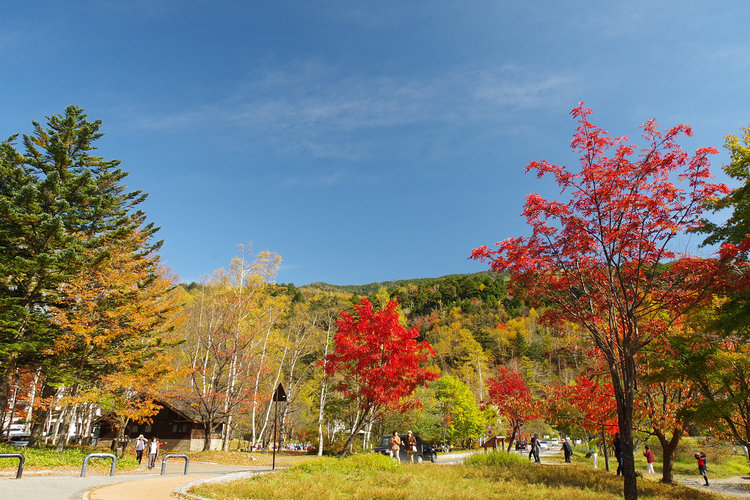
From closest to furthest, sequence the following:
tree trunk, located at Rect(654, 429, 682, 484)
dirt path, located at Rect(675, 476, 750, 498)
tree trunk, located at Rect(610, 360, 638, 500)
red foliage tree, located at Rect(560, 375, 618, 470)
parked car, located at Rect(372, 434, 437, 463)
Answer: tree trunk, located at Rect(610, 360, 638, 500) → red foliage tree, located at Rect(560, 375, 618, 470) → tree trunk, located at Rect(654, 429, 682, 484) → dirt path, located at Rect(675, 476, 750, 498) → parked car, located at Rect(372, 434, 437, 463)

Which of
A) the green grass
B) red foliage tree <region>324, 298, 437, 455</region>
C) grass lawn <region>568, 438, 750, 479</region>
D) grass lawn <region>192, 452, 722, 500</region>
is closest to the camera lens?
grass lawn <region>192, 452, 722, 500</region>

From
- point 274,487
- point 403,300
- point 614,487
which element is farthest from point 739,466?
point 403,300

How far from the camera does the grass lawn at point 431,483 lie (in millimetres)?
9547

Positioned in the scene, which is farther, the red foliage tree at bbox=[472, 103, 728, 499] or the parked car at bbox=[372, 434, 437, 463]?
the parked car at bbox=[372, 434, 437, 463]

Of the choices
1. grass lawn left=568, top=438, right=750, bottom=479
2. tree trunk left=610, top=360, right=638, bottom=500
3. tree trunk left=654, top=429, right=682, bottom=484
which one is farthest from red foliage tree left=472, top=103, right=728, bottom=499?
grass lawn left=568, top=438, right=750, bottom=479

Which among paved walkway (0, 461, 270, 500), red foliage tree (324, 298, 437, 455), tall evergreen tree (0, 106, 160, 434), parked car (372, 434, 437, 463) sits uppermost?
tall evergreen tree (0, 106, 160, 434)

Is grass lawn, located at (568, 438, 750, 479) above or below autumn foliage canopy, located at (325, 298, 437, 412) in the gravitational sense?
below

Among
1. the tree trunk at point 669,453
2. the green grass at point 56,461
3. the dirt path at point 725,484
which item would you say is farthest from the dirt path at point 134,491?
the dirt path at point 725,484

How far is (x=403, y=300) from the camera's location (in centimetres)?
12031

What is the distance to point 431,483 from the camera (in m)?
10.8

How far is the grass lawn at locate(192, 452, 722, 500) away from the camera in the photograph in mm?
9547

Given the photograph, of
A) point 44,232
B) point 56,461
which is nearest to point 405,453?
point 56,461

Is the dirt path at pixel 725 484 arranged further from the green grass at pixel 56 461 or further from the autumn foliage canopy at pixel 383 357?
the green grass at pixel 56 461

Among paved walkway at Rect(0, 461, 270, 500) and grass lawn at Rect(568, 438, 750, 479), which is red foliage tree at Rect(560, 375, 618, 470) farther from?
paved walkway at Rect(0, 461, 270, 500)
